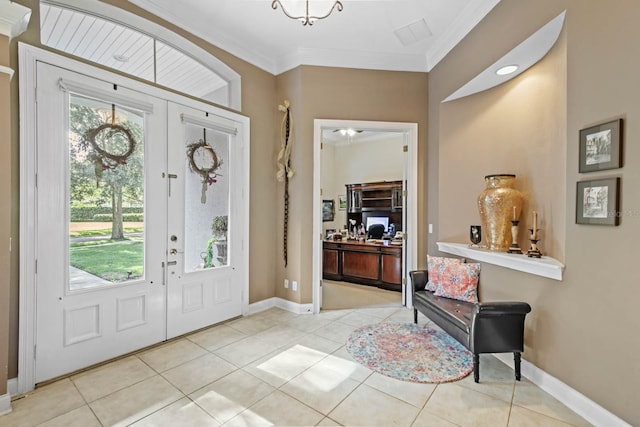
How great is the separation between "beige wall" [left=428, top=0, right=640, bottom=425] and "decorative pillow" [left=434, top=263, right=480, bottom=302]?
10cm

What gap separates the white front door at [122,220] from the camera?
229 centimetres

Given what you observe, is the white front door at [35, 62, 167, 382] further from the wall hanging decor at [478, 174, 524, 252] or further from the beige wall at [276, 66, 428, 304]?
the wall hanging decor at [478, 174, 524, 252]

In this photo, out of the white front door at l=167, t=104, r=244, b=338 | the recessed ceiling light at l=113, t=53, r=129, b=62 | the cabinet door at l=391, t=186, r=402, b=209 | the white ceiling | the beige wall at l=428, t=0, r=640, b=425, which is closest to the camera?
the beige wall at l=428, t=0, r=640, b=425

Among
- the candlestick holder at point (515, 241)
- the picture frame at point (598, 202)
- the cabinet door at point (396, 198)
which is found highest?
the cabinet door at point (396, 198)

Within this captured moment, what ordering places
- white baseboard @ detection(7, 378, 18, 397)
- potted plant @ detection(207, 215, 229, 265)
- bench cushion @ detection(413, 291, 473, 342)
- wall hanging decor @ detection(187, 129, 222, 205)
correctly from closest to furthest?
white baseboard @ detection(7, 378, 18, 397) < bench cushion @ detection(413, 291, 473, 342) < wall hanging decor @ detection(187, 129, 222, 205) < potted plant @ detection(207, 215, 229, 265)

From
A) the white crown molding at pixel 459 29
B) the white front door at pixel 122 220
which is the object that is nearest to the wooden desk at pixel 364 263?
the white front door at pixel 122 220

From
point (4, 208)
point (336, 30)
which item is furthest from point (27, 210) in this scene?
point (336, 30)

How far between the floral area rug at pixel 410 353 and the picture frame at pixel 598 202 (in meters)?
1.52

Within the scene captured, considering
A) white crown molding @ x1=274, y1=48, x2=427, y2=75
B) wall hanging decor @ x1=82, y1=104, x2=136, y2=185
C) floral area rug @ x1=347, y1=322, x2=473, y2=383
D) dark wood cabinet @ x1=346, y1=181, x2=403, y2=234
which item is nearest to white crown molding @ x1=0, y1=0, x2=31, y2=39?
wall hanging decor @ x1=82, y1=104, x2=136, y2=185

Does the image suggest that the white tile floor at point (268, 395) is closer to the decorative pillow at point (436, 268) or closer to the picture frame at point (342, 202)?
the decorative pillow at point (436, 268)

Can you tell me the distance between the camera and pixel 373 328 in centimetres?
344

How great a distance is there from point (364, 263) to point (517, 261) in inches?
131

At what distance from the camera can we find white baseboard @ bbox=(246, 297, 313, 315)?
3914 millimetres

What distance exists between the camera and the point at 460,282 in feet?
10.2
